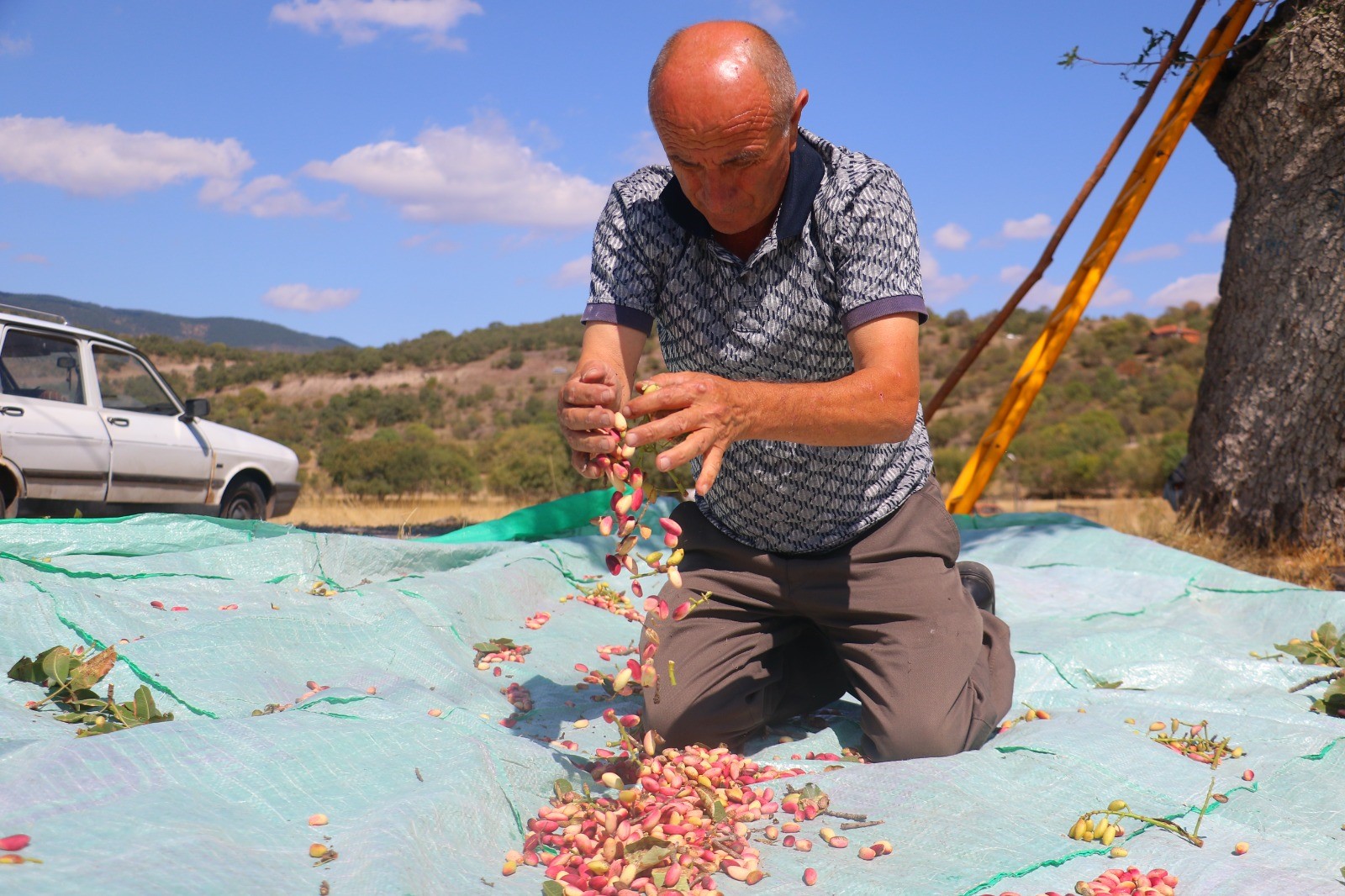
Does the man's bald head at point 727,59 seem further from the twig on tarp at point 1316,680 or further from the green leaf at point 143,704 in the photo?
the twig on tarp at point 1316,680

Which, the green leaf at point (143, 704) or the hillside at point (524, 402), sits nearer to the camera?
the green leaf at point (143, 704)

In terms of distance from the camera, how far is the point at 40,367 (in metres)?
5.82

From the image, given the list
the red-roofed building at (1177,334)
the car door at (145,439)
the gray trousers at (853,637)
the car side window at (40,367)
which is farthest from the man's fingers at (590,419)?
the red-roofed building at (1177,334)

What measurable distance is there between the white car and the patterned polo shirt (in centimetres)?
489

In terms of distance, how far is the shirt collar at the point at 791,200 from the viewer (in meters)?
2.02

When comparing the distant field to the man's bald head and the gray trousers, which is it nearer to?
the gray trousers

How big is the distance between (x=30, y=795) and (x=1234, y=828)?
1965 mm

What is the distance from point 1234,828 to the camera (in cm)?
179

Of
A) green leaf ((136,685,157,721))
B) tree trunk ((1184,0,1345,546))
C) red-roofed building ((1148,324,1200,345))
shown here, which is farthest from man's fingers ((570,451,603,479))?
red-roofed building ((1148,324,1200,345))

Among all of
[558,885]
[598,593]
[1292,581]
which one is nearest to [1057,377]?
[1292,581]

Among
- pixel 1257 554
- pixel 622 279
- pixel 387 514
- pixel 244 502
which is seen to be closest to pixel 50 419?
pixel 244 502

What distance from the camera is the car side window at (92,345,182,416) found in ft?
20.5

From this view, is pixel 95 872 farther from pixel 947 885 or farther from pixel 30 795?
pixel 947 885

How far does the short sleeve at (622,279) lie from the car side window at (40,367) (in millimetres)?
4912
